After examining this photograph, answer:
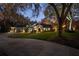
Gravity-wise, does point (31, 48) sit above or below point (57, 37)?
below

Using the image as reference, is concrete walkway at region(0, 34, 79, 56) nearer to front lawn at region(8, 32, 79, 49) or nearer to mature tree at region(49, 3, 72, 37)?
front lawn at region(8, 32, 79, 49)

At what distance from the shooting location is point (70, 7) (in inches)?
105

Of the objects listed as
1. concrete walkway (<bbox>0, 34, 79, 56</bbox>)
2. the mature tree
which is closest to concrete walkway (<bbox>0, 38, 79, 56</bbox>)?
concrete walkway (<bbox>0, 34, 79, 56</bbox>)

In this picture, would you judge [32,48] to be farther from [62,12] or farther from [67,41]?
[62,12]

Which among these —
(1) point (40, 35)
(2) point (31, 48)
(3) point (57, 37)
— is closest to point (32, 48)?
(2) point (31, 48)

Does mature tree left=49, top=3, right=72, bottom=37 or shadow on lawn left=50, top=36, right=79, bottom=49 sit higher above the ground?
mature tree left=49, top=3, right=72, bottom=37

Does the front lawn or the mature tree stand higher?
the mature tree

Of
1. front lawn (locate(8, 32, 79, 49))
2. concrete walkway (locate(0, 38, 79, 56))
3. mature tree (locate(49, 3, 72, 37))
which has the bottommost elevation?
concrete walkway (locate(0, 38, 79, 56))

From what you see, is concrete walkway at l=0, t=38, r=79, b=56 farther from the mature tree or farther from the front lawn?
the mature tree

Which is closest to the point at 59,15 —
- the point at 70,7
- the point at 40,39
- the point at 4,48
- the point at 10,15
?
the point at 70,7

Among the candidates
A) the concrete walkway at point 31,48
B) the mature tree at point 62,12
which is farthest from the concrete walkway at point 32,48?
the mature tree at point 62,12

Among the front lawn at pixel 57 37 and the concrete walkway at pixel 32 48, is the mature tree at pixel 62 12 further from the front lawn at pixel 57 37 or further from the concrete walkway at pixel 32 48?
the concrete walkway at pixel 32 48

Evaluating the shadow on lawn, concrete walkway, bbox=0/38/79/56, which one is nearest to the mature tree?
the shadow on lawn

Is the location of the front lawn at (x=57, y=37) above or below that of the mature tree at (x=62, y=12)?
below
